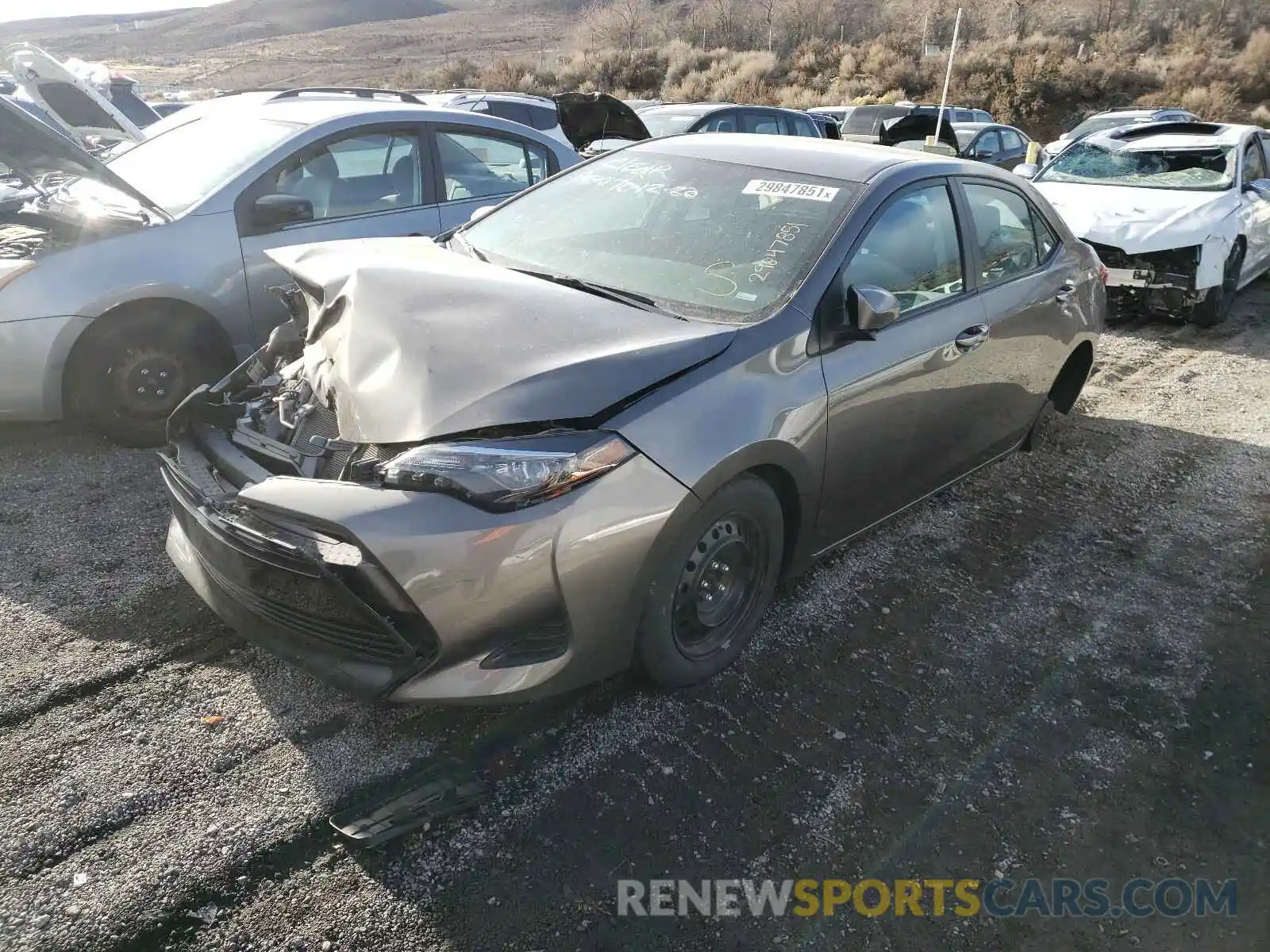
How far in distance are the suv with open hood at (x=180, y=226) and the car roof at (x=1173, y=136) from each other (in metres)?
6.93

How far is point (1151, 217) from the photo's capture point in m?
7.62

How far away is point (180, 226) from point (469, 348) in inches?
102

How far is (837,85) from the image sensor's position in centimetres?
3334

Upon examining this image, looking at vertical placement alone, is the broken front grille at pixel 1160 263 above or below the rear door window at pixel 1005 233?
below

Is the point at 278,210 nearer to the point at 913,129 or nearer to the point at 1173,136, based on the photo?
the point at 1173,136

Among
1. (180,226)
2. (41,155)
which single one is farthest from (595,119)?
(41,155)

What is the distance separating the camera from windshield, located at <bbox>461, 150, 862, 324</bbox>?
123 inches

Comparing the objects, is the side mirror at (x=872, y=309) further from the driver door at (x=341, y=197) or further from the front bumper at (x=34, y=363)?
the front bumper at (x=34, y=363)

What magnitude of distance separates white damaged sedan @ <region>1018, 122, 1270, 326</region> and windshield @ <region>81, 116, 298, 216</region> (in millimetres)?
5821

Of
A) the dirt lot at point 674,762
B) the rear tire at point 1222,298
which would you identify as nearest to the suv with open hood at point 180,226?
the dirt lot at point 674,762

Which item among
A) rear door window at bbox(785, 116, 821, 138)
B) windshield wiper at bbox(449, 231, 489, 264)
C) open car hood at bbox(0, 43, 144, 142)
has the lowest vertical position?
windshield wiper at bbox(449, 231, 489, 264)

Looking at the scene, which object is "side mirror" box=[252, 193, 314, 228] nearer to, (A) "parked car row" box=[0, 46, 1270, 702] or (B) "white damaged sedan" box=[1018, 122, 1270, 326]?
(A) "parked car row" box=[0, 46, 1270, 702]

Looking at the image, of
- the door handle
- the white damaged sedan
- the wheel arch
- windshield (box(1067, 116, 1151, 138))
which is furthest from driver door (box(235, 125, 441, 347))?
windshield (box(1067, 116, 1151, 138))

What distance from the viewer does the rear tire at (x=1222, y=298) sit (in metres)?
7.72
